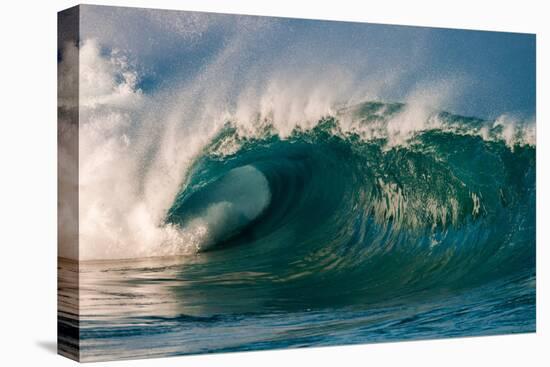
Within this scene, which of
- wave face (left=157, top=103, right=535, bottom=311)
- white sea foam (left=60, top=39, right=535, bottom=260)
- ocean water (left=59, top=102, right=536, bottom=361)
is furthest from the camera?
wave face (left=157, top=103, right=535, bottom=311)

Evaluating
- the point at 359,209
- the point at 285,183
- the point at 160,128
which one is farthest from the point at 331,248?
the point at 160,128

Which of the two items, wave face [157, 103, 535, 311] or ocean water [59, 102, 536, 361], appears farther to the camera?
wave face [157, 103, 535, 311]

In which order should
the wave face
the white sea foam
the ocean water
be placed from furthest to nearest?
the wave face
the ocean water
the white sea foam

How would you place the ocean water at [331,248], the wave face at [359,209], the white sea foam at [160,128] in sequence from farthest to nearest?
the wave face at [359,209] < the ocean water at [331,248] < the white sea foam at [160,128]

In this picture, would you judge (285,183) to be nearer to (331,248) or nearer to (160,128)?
(331,248)

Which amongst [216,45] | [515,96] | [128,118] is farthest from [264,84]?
[515,96]

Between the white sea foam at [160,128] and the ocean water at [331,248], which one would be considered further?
the ocean water at [331,248]
